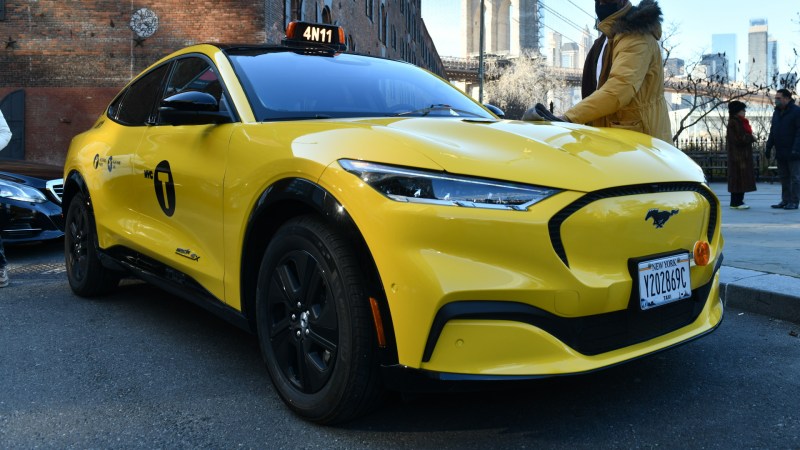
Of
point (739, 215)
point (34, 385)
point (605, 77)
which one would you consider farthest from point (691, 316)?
point (739, 215)

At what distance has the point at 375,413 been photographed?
8.89ft

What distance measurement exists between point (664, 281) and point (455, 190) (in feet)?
2.80

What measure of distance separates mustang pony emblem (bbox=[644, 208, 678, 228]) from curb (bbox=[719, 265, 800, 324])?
81.4 inches

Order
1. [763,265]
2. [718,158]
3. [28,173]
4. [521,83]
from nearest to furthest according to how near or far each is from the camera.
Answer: [763,265]
[28,173]
[718,158]
[521,83]

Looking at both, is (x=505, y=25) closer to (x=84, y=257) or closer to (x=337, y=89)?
(x=84, y=257)

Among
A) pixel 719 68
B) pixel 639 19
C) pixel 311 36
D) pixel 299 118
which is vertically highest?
pixel 719 68

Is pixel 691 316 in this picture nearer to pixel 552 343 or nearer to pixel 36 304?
pixel 552 343

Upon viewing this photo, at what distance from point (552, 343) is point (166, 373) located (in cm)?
189

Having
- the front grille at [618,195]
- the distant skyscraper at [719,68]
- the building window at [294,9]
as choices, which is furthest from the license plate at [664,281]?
the building window at [294,9]

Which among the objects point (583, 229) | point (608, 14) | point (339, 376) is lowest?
point (339, 376)

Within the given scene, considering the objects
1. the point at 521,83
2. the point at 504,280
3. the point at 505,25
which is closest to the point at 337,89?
the point at 504,280

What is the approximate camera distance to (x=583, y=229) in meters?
2.28

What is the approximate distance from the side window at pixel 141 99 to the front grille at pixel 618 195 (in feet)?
8.92

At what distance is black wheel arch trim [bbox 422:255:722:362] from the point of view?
216 centimetres
